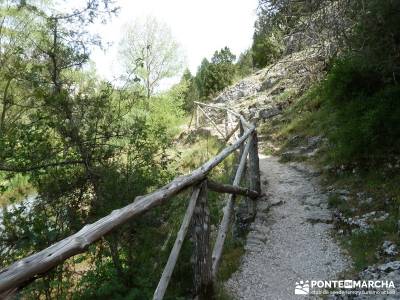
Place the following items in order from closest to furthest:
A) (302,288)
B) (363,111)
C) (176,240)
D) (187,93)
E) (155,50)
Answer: (176,240)
(302,288)
(363,111)
(155,50)
(187,93)

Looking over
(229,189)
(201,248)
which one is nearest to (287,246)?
(229,189)

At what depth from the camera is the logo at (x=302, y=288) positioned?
4.09m

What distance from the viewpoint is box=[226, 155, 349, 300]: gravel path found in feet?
14.2

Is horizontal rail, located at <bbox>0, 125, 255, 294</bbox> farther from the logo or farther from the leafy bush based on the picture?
the leafy bush

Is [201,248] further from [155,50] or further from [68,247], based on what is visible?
[155,50]

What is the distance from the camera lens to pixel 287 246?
5.27 m

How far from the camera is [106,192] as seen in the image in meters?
4.86

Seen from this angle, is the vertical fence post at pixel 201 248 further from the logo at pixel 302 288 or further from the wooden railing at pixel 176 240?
the logo at pixel 302 288

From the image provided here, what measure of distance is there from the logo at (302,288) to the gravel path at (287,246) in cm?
6

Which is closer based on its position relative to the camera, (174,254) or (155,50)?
(174,254)

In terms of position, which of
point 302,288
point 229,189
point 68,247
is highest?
point 68,247

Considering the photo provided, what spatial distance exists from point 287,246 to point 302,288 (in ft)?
3.65

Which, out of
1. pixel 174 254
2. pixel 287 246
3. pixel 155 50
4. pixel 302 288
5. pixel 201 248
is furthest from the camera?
pixel 155 50

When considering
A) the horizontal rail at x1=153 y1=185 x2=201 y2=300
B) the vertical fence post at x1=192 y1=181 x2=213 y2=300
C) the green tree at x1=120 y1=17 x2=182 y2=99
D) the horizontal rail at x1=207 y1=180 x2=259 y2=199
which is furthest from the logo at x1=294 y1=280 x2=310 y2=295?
the green tree at x1=120 y1=17 x2=182 y2=99
